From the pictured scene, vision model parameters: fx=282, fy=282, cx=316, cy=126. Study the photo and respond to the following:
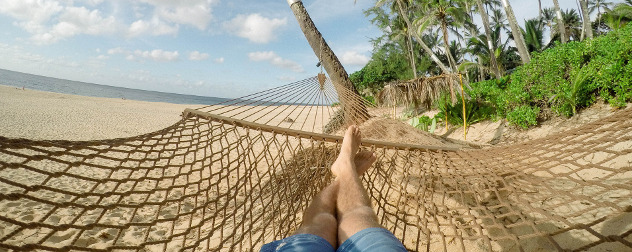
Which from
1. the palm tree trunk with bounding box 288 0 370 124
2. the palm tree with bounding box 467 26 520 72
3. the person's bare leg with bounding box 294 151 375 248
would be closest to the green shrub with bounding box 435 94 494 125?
the palm tree trunk with bounding box 288 0 370 124

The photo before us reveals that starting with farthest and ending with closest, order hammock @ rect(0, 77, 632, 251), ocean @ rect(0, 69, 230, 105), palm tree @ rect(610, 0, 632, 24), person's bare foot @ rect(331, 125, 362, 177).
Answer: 1. ocean @ rect(0, 69, 230, 105)
2. palm tree @ rect(610, 0, 632, 24)
3. person's bare foot @ rect(331, 125, 362, 177)
4. hammock @ rect(0, 77, 632, 251)

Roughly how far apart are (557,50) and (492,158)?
380cm

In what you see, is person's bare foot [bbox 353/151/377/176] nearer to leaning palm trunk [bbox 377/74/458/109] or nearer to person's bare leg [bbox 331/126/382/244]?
person's bare leg [bbox 331/126/382/244]

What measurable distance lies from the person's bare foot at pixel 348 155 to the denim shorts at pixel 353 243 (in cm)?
47

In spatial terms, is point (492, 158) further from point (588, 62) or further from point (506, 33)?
point (506, 33)

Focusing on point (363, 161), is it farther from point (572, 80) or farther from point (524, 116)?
point (524, 116)

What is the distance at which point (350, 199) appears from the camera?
1138 millimetres

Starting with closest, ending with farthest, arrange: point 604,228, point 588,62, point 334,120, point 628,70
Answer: point 604,228, point 628,70, point 334,120, point 588,62

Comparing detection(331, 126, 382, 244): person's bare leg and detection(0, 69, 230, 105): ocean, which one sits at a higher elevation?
detection(0, 69, 230, 105): ocean

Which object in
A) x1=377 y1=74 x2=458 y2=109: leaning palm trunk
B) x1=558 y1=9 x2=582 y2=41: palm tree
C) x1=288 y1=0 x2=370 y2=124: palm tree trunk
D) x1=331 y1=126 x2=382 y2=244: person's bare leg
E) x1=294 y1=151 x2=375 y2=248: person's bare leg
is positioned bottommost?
x1=294 y1=151 x2=375 y2=248: person's bare leg

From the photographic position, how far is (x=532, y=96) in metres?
4.49

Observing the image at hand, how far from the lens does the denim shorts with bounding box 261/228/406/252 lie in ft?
2.61

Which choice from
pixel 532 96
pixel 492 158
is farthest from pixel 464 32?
pixel 492 158

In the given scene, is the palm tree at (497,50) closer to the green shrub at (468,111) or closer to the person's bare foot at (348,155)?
the green shrub at (468,111)
